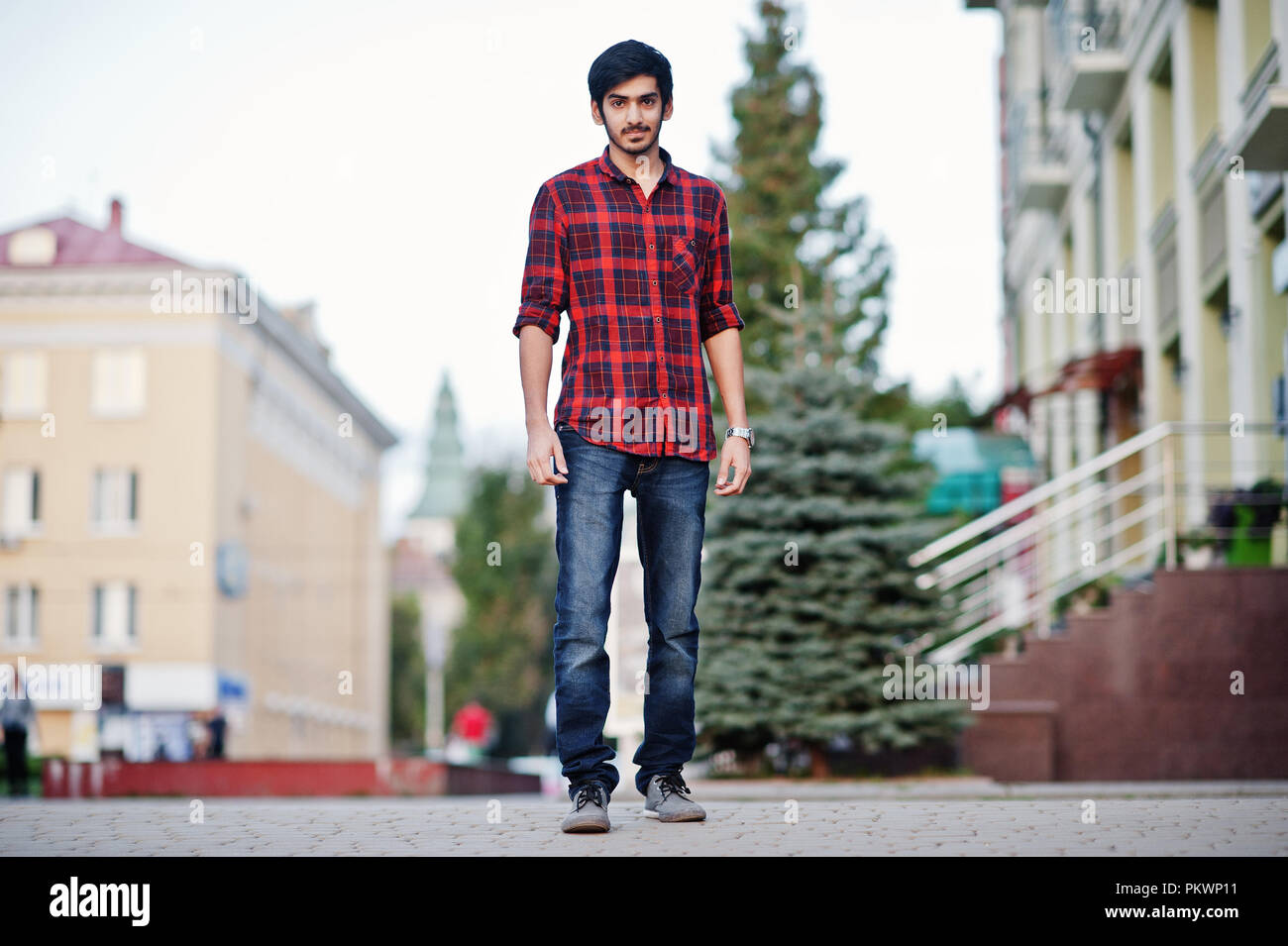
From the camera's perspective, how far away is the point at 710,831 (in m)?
5.22

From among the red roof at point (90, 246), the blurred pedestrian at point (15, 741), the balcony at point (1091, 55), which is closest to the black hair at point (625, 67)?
the balcony at point (1091, 55)

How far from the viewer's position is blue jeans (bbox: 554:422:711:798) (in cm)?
562

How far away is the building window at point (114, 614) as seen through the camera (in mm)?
47656

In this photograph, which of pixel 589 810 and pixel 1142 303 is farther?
pixel 1142 303

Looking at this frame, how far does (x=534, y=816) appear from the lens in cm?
632

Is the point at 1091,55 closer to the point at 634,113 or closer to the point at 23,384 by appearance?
the point at 634,113

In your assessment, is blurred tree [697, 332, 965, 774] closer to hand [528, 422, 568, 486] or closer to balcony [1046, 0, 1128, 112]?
hand [528, 422, 568, 486]

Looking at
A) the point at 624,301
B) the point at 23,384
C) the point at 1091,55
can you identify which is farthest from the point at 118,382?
the point at 624,301

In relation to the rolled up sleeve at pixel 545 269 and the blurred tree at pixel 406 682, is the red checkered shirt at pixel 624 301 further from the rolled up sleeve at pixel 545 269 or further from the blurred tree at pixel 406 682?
the blurred tree at pixel 406 682

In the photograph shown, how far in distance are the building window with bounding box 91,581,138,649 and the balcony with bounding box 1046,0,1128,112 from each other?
3117cm

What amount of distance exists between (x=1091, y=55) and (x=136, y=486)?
33456mm

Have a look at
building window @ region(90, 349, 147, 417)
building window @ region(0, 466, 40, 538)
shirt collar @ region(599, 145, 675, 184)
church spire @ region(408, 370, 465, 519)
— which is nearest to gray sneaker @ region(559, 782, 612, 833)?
shirt collar @ region(599, 145, 675, 184)

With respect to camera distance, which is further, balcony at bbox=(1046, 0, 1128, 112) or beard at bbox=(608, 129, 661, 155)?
balcony at bbox=(1046, 0, 1128, 112)
